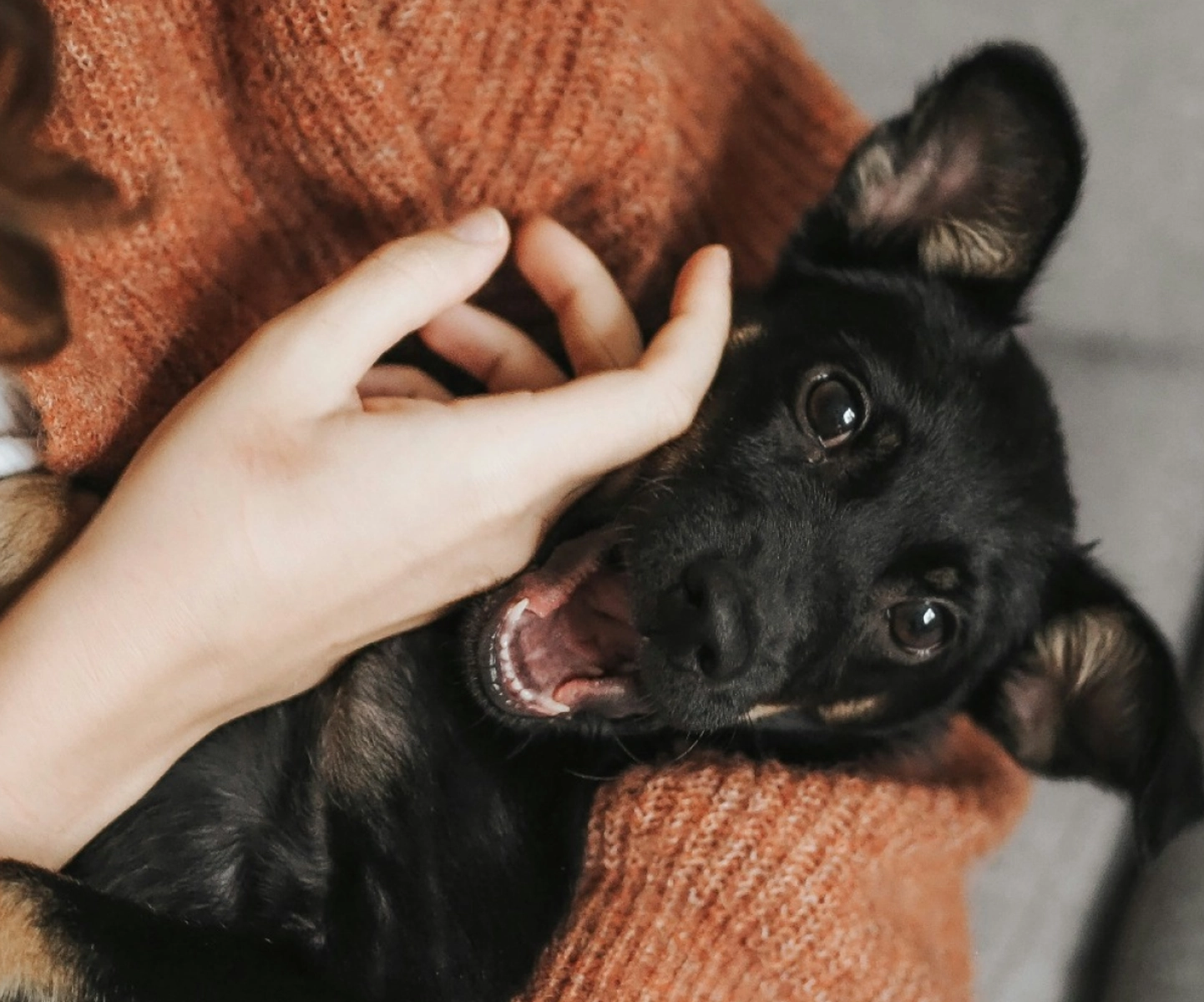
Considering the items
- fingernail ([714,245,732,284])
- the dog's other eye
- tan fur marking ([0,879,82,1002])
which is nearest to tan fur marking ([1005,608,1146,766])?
the dog's other eye

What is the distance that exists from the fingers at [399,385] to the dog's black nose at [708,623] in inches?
16.1

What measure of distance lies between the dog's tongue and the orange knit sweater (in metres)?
0.12

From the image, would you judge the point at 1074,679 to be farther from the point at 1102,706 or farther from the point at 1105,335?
the point at 1105,335

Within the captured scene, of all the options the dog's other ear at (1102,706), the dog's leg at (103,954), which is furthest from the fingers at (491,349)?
the dog's other ear at (1102,706)

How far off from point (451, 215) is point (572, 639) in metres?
0.58

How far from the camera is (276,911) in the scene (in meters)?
1.36

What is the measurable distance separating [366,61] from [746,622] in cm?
79

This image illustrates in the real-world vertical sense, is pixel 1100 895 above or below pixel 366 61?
below

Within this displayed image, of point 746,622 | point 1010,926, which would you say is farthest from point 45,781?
point 1010,926

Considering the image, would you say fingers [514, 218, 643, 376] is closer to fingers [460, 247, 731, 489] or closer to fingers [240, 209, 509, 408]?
fingers [460, 247, 731, 489]

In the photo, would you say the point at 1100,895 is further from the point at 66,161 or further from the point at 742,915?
the point at 66,161

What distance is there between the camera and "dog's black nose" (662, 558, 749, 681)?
48.0 inches

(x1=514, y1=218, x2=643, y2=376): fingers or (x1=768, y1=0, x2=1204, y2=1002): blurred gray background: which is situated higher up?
(x1=514, y1=218, x2=643, y2=376): fingers

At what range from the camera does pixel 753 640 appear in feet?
4.16
